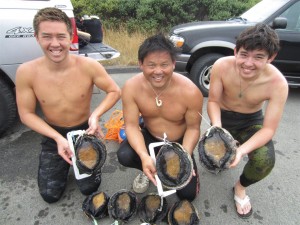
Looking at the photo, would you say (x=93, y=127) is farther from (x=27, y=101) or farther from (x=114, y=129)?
(x=114, y=129)

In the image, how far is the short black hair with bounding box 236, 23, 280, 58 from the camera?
6.05 ft

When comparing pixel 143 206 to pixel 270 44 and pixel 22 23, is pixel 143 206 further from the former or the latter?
pixel 22 23

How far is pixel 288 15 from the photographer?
A: 157 inches

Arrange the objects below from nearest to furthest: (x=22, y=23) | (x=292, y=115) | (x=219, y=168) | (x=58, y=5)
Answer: (x=219, y=168), (x=22, y=23), (x=58, y=5), (x=292, y=115)

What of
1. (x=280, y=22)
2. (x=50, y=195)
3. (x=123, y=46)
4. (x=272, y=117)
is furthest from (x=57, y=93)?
(x=123, y=46)

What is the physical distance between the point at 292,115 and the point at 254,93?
219 centimetres

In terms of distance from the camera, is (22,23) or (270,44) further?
(22,23)

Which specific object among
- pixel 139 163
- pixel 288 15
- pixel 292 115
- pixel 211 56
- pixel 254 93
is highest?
pixel 288 15

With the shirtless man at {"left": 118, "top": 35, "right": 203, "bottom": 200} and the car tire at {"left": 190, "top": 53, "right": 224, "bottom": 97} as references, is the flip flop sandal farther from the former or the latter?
the car tire at {"left": 190, "top": 53, "right": 224, "bottom": 97}

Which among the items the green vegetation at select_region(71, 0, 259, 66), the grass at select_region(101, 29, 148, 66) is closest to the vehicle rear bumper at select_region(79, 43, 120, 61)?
the grass at select_region(101, 29, 148, 66)

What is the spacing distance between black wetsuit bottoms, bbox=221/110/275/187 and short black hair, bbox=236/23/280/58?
0.64m

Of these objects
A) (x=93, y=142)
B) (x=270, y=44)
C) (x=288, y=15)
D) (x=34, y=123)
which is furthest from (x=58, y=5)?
(x=288, y=15)

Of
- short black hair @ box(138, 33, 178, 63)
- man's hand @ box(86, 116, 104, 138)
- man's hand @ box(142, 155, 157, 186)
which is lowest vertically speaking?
man's hand @ box(142, 155, 157, 186)

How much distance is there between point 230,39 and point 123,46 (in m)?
3.28
